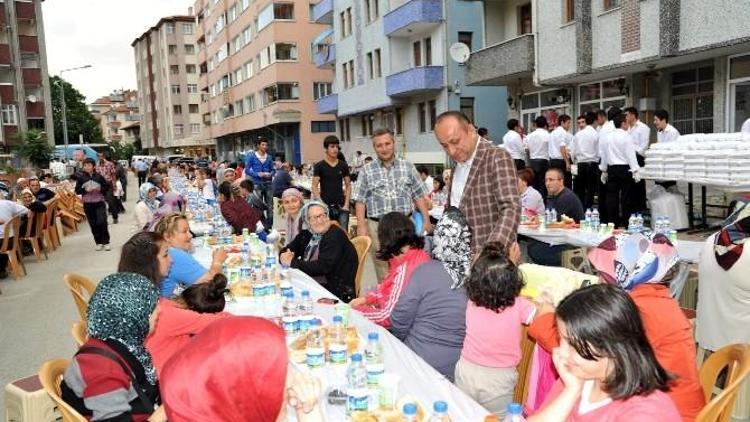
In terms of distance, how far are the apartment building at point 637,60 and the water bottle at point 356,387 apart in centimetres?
1058

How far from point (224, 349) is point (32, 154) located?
29223mm

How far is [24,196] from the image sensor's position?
38.0 ft

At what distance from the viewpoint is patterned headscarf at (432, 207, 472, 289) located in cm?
332

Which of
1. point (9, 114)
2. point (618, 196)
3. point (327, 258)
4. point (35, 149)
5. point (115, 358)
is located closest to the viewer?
point (115, 358)

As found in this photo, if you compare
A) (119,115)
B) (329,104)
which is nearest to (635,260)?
(329,104)

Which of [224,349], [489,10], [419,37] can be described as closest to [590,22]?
[489,10]

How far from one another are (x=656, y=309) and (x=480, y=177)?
5.96 feet

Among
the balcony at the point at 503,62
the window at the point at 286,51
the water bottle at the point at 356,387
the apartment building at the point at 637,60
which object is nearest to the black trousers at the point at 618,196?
the apartment building at the point at 637,60

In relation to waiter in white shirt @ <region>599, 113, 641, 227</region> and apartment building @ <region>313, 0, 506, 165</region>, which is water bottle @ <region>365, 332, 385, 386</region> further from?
apartment building @ <region>313, 0, 506, 165</region>

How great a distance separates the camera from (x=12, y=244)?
9.28 m

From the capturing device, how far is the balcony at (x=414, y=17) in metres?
22.5

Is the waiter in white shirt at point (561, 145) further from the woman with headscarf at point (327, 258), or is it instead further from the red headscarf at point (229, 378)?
the red headscarf at point (229, 378)

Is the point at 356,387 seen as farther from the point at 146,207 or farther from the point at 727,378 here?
the point at 146,207

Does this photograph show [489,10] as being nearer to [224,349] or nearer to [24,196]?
[24,196]
